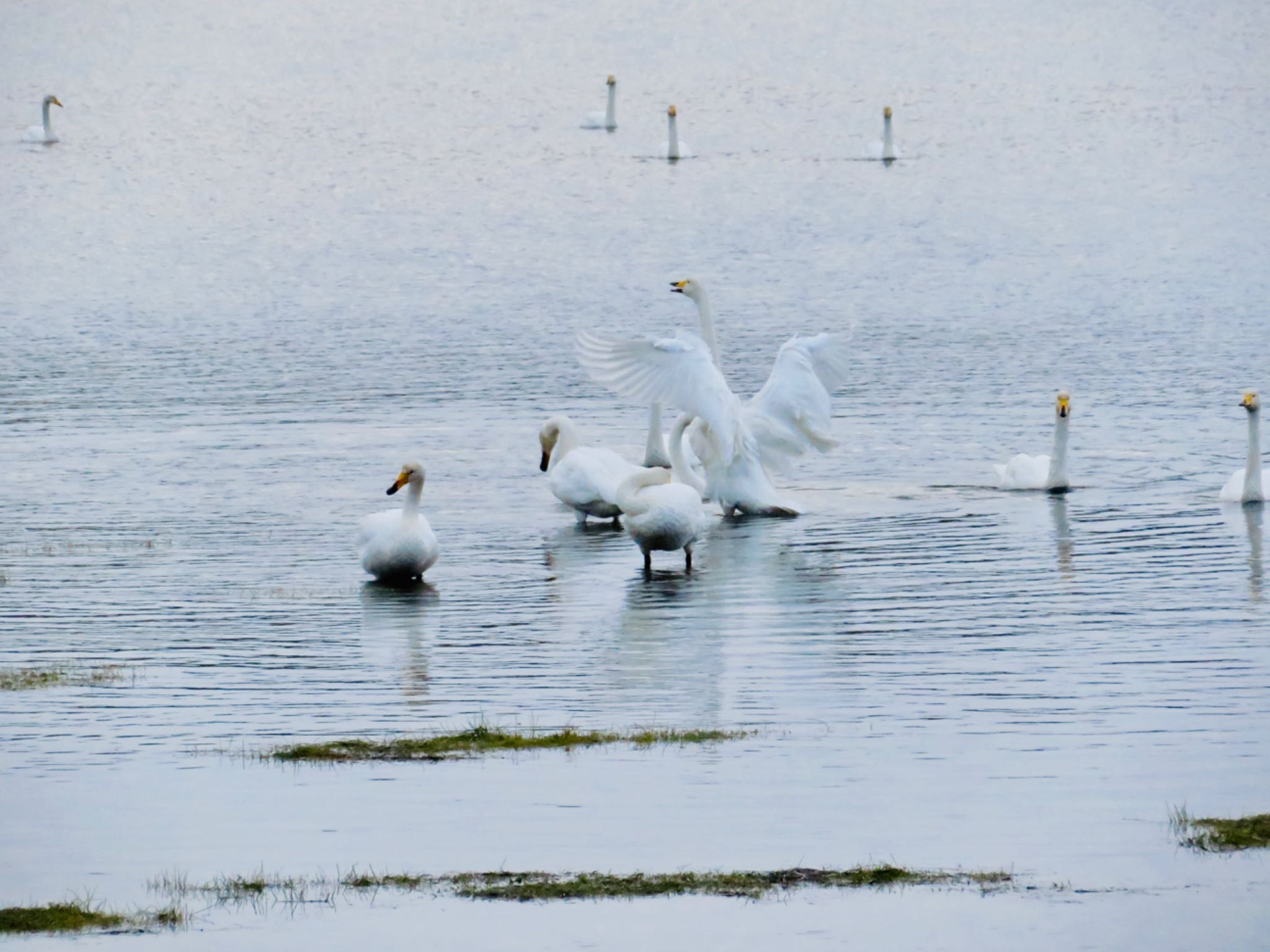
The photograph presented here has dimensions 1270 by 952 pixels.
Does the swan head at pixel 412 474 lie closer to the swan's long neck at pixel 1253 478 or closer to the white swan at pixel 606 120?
the swan's long neck at pixel 1253 478

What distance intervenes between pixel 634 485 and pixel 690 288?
541 cm

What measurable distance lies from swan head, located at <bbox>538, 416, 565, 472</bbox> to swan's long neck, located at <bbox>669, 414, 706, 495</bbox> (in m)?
1.11

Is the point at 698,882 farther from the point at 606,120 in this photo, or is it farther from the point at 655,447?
the point at 606,120

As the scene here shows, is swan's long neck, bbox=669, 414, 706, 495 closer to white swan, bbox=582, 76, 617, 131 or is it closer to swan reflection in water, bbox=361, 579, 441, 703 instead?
swan reflection in water, bbox=361, 579, 441, 703

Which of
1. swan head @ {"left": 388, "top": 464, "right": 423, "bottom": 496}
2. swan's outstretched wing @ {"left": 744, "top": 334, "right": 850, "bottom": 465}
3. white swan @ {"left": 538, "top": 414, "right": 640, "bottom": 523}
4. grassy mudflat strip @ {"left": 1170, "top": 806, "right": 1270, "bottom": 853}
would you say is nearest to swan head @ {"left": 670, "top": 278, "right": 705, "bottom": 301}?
swan's outstretched wing @ {"left": 744, "top": 334, "right": 850, "bottom": 465}

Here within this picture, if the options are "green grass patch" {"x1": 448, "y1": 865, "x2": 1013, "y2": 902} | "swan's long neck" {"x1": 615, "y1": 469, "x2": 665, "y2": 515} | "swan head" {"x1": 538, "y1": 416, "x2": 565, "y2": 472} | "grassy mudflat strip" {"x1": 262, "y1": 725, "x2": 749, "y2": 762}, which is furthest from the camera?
"swan head" {"x1": 538, "y1": 416, "x2": 565, "y2": 472}

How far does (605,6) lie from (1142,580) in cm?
8640

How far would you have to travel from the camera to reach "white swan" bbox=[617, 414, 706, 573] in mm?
15914

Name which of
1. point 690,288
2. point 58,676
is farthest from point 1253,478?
point 58,676

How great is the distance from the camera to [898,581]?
1537cm

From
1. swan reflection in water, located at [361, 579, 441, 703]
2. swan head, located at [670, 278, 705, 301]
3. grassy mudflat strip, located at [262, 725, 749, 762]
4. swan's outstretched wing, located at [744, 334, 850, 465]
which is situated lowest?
swan reflection in water, located at [361, 579, 441, 703]

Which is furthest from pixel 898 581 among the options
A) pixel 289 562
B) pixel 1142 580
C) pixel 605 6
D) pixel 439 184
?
pixel 605 6

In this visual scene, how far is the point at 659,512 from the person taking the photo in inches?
627

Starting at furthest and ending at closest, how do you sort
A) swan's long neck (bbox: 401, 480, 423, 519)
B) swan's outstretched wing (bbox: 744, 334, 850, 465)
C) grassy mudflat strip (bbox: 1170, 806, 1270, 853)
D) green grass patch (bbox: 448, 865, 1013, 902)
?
swan's outstretched wing (bbox: 744, 334, 850, 465)
swan's long neck (bbox: 401, 480, 423, 519)
grassy mudflat strip (bbox: 1170, 806, 1270, 853)
green grass patch (bbox: 448, 865, 1013, 902)
